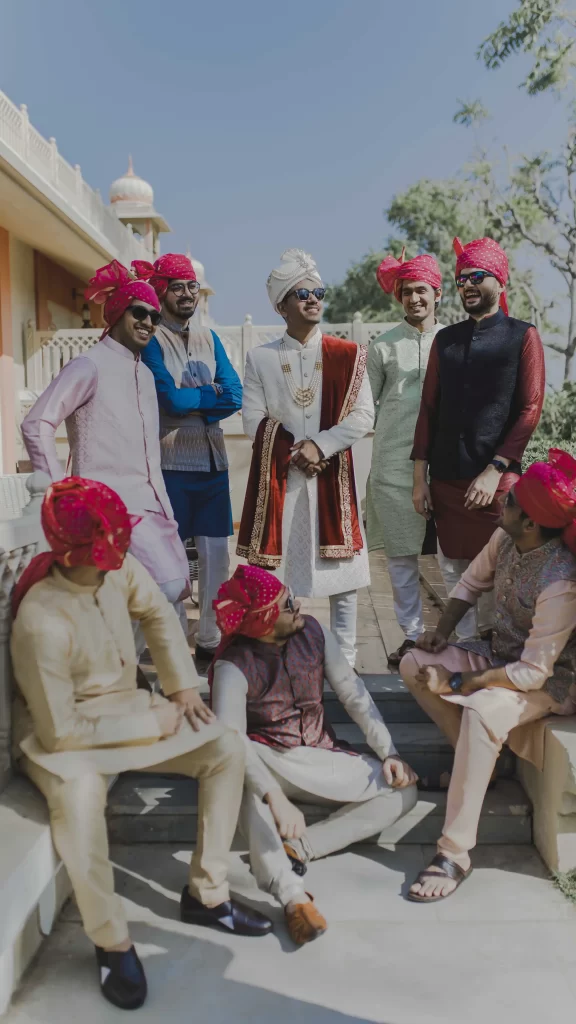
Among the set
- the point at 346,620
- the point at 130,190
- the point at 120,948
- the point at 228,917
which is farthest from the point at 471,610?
the point at 130,190

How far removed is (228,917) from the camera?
2.42 metres

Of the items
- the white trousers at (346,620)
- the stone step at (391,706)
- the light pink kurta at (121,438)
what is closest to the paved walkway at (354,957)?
the stone step at (391,706)

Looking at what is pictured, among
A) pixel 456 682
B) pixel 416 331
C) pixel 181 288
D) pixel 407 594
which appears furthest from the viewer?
pixel 416 331

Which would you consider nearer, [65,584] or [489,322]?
[65,584]

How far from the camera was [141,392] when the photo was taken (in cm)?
324

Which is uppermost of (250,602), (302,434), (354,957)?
(302,434)

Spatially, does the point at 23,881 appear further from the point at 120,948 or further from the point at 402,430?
the point at 402,430

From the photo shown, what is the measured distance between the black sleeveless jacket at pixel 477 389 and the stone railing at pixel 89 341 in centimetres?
630

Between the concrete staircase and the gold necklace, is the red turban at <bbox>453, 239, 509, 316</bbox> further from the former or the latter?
the concrete staircase

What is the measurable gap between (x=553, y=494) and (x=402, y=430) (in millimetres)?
1250

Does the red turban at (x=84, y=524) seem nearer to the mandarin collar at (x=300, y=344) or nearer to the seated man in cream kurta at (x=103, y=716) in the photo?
the seated man in cream kurta at (x=103, y=716)

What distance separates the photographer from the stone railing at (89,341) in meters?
10.2

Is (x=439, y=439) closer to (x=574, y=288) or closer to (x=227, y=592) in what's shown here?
(x=227, y=592)

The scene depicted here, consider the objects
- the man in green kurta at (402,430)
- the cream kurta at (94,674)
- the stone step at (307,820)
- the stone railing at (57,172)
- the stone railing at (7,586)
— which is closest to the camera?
the cream kurta at (94,674)
